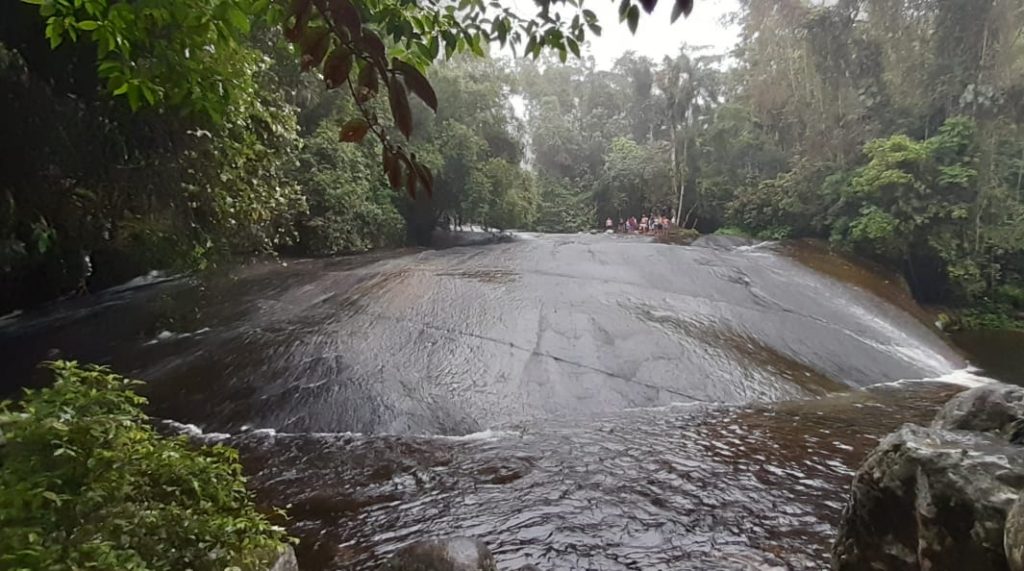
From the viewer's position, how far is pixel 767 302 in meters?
10.2

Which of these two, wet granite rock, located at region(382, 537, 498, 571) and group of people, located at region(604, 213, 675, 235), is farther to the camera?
group of people, located at region(604, 213, 675, 235)

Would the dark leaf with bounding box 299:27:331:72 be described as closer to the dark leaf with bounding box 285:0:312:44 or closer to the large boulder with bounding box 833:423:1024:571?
the dark leaf with bounding box 285:0:312:44

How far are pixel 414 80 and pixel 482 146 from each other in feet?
59.9

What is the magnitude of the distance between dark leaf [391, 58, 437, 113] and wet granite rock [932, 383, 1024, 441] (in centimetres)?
378

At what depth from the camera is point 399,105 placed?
112 cm

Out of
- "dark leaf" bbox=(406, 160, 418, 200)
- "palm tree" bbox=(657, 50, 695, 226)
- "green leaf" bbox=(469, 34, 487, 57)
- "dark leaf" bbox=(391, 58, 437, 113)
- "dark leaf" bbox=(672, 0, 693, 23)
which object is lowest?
"dark leaf" bbox=(406, 160, 418, 200)

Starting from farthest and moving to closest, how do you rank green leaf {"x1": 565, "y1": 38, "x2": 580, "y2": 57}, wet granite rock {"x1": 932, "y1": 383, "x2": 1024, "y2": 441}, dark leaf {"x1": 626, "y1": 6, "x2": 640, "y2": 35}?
wet granite rock {"x1": 932, "y1": 383, "x2": 1024, "y2": 441} → green leaf {"x1": 565, "y1": 38, "x2": 580, "y2": 57} → dark leaf {"x1": 626, "y1": 6, "x2": 640, "y2": 35}

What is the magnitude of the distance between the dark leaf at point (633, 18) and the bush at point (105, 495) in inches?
81.1

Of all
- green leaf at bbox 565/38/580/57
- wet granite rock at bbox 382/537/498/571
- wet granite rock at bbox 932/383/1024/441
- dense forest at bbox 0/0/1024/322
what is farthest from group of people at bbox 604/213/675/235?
green leaf at bbox 565/38/580/57

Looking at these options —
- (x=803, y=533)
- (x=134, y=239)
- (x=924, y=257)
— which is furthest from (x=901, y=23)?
(x=134, y=239)

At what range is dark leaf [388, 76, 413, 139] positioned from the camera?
1.11 m

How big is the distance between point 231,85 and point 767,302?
8.59 m

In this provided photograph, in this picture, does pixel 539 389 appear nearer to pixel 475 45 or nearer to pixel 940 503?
pixel 940 503

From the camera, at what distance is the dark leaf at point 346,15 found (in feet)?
3.63
